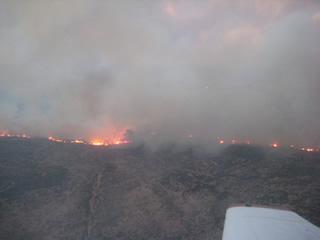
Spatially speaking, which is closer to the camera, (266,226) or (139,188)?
(266,226)

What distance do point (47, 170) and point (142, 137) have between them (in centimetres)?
927

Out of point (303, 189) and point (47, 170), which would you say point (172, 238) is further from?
point (47, 170)

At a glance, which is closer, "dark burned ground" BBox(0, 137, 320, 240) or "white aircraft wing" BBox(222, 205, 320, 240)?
"white aircraft wing" BBox(222, 205, 320, 240)

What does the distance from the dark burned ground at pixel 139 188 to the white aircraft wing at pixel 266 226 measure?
13.4 feet

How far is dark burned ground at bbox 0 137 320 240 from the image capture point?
8859mm

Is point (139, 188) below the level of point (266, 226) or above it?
above

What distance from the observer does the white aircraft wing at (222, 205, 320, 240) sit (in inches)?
155

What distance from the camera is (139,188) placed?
38.6 ft

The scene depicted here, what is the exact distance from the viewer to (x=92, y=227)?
8.89 m

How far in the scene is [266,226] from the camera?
4.27m

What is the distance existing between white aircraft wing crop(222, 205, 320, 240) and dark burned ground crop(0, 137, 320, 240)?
13.4 ft

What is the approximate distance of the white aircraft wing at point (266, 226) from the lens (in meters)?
3.94

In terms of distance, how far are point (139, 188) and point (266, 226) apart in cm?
857

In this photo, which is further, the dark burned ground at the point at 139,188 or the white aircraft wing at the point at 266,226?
the dark burned ground at the point at 139,188
